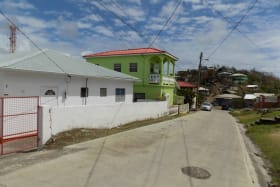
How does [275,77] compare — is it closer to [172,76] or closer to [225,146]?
[172,76]

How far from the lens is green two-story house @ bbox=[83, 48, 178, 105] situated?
90.2 feet

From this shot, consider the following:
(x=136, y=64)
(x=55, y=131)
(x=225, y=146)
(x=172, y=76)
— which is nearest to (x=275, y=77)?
(x=172, y=76)

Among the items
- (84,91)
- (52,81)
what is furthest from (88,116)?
(84,91)

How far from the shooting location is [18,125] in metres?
11.0

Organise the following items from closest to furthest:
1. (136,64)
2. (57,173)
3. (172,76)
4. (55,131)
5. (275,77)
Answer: (57,173) → (55,131) → (136,64) → (172,76) → (275,77)

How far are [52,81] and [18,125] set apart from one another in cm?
354

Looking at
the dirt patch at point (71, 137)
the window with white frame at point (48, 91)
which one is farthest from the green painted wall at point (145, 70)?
the dirt patch at point (71, 137)

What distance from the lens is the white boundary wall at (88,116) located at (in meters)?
9.24

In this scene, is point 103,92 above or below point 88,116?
above

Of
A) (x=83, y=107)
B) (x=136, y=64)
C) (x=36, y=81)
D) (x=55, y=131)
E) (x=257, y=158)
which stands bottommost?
(x=257, y=158)

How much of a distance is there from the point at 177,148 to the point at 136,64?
19.2 metres

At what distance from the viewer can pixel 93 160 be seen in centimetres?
757

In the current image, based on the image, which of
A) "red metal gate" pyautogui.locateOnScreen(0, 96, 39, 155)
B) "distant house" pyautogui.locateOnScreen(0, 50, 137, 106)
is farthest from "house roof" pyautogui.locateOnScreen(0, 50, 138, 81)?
"red metal gate" pyautogui.locateOnScreen(0, 96, 39, 155)

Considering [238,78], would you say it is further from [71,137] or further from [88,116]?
[71,137]
